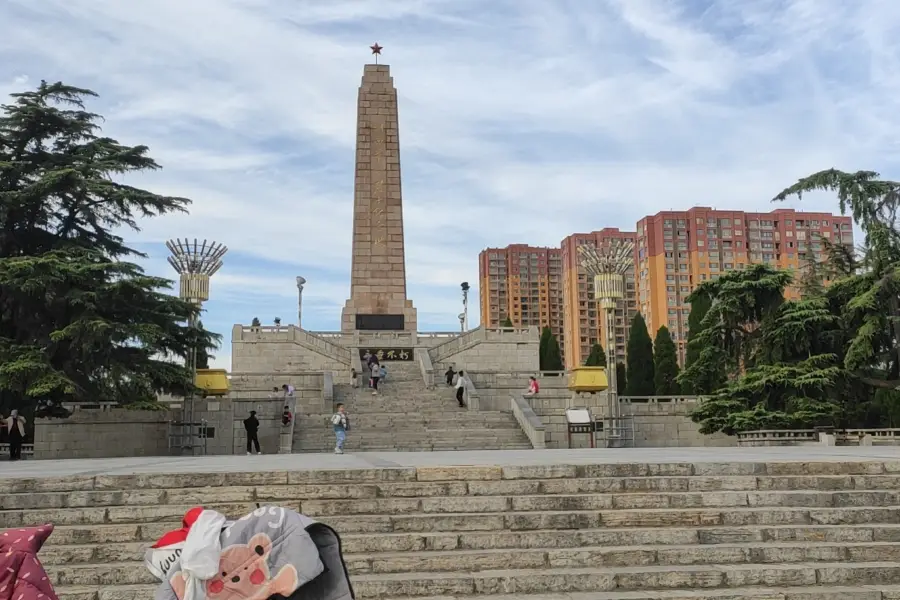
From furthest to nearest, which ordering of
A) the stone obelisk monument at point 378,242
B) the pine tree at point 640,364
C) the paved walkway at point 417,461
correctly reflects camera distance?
1. the pine tree at point 640,364
2. the stone obelisk monument at point 378,242
3. the paved walkway at point 417,461

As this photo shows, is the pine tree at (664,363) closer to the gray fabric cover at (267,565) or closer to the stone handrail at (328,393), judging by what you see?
the stone handrail at (328,393)

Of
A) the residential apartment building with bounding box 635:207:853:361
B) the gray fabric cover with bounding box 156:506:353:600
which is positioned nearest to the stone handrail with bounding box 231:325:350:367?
the gray fabric cover with bounding box 156:506:353:600

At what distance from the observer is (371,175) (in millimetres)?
30531

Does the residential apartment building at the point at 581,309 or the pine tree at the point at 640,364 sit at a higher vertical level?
the residential apartment building at the point at 581,309

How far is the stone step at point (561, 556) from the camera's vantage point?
5781 mm

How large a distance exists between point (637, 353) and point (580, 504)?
93.3 feet

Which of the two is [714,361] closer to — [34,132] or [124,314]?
[124,314]

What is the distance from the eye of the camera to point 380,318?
98.7ft

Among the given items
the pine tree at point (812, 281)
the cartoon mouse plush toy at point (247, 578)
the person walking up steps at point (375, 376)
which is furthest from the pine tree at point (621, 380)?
the cartoon mouse plush toy at point (247, 578)

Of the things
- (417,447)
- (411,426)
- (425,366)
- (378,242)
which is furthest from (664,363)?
(417,447)

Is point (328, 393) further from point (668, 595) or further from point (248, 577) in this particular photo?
point (248, 577)

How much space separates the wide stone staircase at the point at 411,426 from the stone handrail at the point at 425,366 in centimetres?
114

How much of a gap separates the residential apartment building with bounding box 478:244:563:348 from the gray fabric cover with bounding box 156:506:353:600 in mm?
72022

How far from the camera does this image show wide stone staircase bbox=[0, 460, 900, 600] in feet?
18.1
